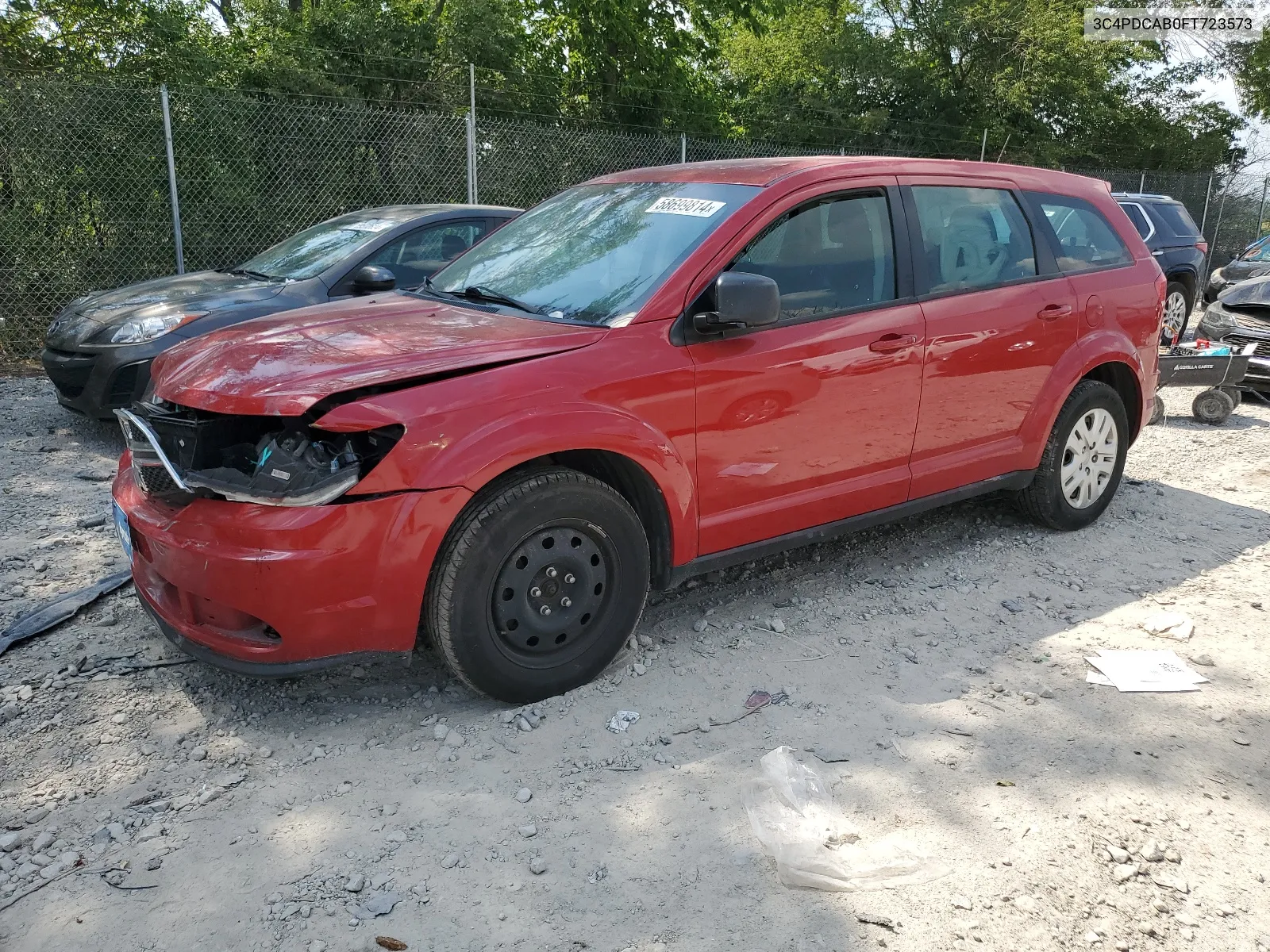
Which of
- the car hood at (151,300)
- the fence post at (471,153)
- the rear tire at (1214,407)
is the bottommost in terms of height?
the rear tire at (1214,407)

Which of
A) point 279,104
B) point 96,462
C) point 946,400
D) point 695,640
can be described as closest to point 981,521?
point 946,400

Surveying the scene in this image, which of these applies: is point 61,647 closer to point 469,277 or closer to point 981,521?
point 469,277

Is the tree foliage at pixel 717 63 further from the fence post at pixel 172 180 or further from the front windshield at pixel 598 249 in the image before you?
the front windshield at pixel 598 249

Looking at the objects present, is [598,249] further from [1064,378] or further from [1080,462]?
[1080,462]

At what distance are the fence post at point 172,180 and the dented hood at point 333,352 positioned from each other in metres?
6.71

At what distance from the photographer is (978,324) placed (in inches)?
174

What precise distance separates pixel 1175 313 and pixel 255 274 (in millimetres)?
10444

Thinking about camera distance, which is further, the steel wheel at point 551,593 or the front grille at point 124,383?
the front grille at point 124,383

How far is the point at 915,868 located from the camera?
264 cm

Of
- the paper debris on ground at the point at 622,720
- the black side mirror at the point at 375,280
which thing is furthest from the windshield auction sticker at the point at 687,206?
the paper debris on ground at the point at 622,720

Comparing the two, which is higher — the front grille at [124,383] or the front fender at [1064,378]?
the front fender at [1064,378]

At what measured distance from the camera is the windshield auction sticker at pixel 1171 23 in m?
21.8

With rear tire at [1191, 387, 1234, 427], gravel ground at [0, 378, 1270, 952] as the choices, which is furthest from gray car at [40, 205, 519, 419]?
rear tire at [1191, 387, 1234, 427]

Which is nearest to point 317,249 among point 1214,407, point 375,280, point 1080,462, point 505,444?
point 375,280
